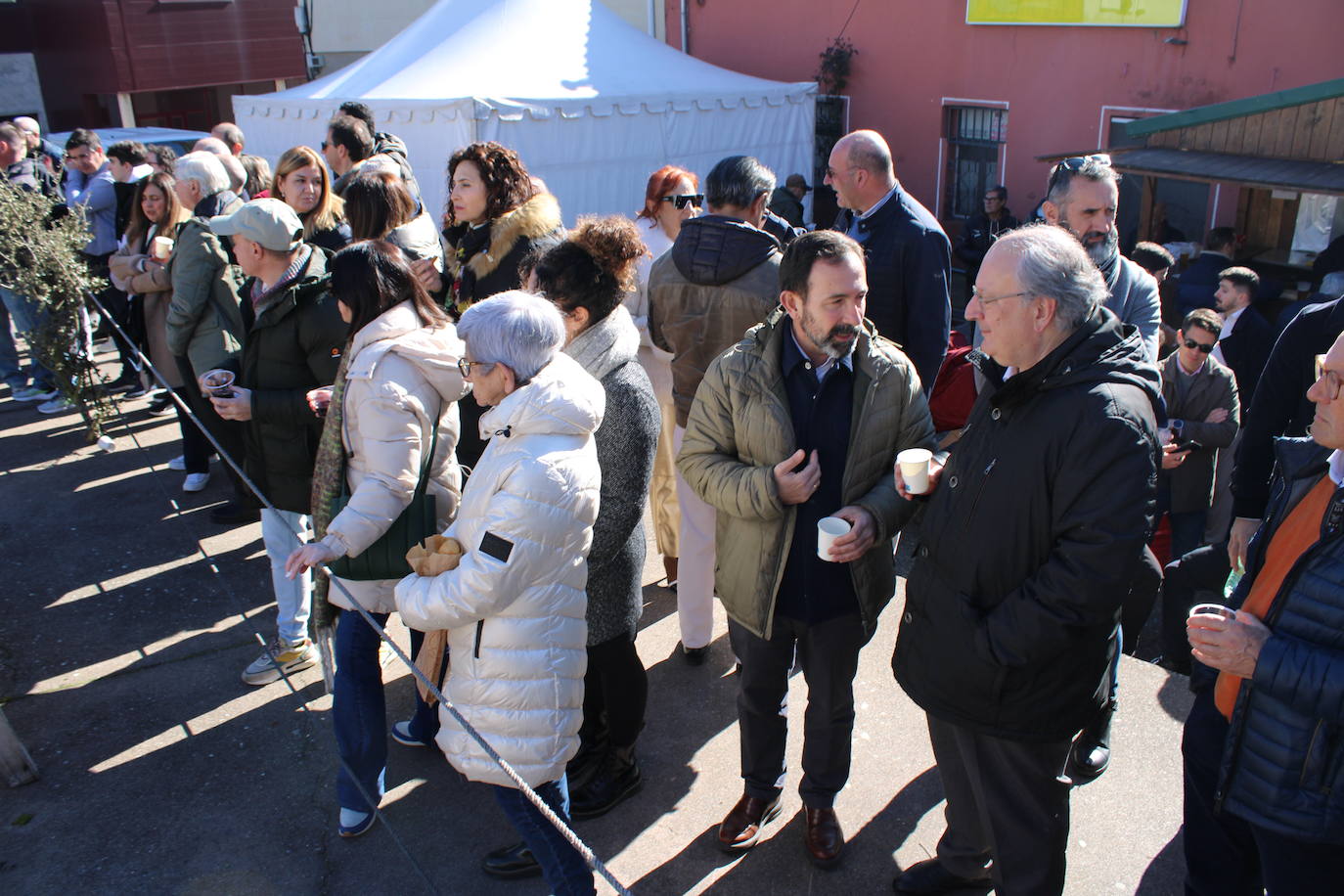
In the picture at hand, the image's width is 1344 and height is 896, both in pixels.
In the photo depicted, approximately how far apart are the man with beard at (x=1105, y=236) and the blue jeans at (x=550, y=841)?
2.58m

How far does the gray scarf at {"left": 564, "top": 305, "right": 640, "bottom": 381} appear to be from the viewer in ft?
10.0

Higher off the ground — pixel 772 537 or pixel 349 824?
pixel 772 537

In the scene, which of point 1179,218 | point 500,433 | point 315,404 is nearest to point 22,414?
point 315,404

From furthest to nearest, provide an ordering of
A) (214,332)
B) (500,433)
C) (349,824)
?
(214,332)
(349,824)
(500,433)

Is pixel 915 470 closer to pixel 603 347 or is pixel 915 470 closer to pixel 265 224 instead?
pixel 603 347

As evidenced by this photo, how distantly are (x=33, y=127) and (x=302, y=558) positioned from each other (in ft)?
27.8

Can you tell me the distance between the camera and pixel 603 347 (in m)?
3.07

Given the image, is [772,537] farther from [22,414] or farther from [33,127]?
[33,127]

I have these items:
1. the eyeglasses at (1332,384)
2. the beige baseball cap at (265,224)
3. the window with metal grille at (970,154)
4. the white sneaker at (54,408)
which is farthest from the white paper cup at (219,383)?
the window with metal grille at (970,154)

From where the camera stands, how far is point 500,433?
2525 millimetres

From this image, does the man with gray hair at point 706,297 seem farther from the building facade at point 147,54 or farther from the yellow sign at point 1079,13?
the building facade at point 147,54

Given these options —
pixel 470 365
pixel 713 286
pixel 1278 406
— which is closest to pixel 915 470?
pixel 470 365

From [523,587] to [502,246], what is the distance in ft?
6.87

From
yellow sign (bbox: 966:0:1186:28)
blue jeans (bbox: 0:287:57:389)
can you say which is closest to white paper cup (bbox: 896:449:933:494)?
blue jeans (bbox: 0:287:57:389)
